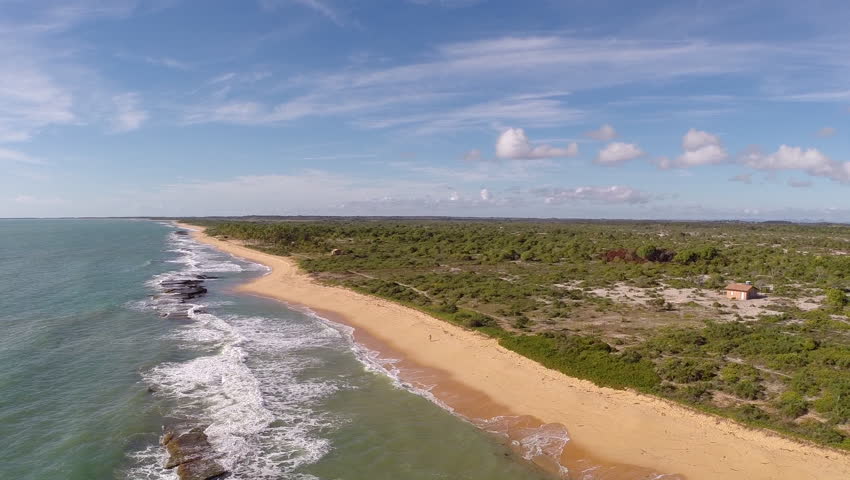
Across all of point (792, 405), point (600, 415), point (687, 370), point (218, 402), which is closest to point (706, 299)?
point (687, 370)

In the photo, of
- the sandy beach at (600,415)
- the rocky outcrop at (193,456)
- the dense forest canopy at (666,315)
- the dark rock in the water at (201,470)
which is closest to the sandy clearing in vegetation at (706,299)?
the dense forest canopy at (666,315)

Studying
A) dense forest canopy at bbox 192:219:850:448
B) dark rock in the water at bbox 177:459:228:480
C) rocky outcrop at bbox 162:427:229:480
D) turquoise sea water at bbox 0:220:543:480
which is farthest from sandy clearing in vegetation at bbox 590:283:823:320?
dark rock in the water at bbox 177:459:228:480

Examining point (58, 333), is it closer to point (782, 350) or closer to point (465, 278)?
→ point (465, 278)

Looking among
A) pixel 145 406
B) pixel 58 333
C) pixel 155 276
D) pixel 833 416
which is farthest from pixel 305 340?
pixel 155 276

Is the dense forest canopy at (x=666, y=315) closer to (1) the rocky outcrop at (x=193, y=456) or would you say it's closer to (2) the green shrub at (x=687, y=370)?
(2) the green shrub at (x=687, y=370)

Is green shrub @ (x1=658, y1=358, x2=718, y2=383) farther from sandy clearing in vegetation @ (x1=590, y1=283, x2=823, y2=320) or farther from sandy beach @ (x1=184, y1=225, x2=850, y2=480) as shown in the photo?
sandy clearing in vegetation @ (x1=590, y1=283, x2=823, y2=320)

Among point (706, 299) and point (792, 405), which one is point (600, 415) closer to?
point (792, 405)
